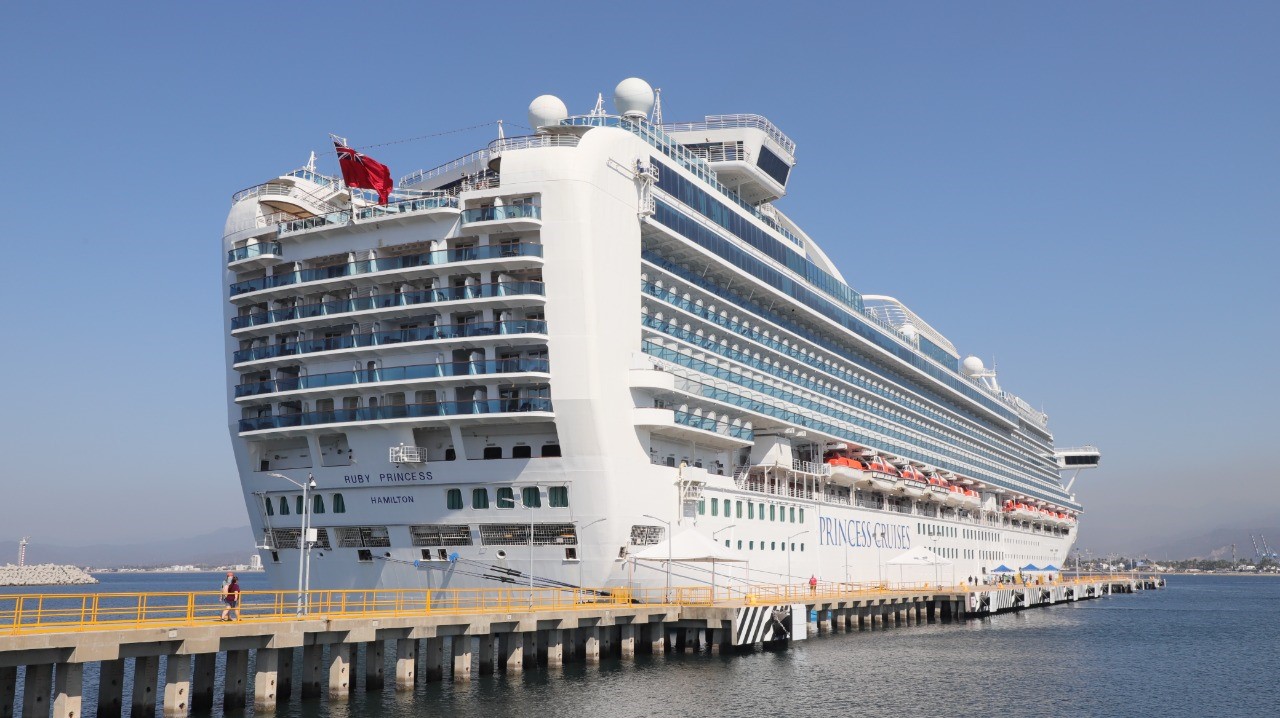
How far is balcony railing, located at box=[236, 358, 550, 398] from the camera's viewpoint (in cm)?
4909

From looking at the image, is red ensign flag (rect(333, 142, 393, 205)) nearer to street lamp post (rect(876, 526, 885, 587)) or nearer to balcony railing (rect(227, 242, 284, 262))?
balcony railing (rect(227, 242, 284, 262))

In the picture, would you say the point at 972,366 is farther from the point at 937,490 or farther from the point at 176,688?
the point at 176,688

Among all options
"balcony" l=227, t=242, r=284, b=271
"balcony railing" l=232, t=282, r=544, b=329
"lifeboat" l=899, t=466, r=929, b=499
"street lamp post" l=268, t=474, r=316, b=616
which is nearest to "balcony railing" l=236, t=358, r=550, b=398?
"balcony railing" l=232, t=282, r=544, b=329

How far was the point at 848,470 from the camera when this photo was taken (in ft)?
251

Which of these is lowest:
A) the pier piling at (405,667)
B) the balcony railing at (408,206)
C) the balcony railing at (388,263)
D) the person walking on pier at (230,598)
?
the pier piling at (405,667)

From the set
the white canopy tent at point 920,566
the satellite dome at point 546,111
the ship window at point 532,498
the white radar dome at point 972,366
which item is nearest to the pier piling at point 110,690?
the ship window at point 532,498

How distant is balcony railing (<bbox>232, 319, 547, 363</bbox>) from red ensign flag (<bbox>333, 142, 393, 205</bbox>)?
21.2 ft

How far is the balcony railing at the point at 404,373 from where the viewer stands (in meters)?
49.1

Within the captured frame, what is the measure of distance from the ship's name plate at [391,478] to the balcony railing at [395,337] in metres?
5.85

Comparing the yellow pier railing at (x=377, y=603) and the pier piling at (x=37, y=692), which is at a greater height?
the yellow pier railing at (x=377, y=603)

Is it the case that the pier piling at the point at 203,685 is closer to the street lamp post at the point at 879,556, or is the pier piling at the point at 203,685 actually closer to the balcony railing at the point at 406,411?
the balcony railing at the point at 406,411

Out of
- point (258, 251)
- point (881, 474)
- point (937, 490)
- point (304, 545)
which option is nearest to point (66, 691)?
point (304, 545)

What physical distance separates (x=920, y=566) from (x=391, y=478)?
191 ft

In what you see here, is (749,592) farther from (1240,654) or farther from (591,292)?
(1240,654)
